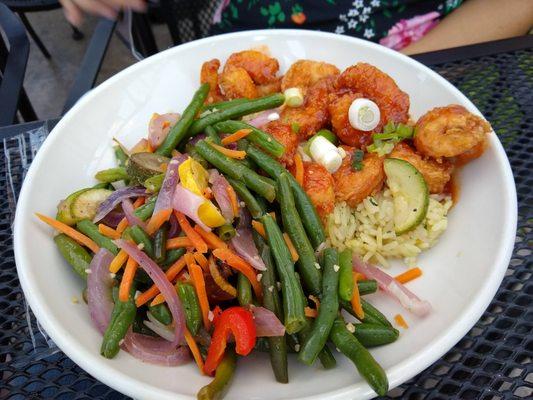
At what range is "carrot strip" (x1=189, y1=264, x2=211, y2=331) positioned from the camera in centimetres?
137

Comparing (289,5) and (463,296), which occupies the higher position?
(289,5)

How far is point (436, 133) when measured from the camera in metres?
1.76

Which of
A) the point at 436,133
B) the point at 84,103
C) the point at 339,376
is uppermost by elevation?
the point at 84,103

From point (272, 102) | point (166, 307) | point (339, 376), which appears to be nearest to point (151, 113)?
point (272, 102)

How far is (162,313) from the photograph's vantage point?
1.38m

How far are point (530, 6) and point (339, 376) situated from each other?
88.3 inches

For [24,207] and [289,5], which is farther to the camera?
[289,5]

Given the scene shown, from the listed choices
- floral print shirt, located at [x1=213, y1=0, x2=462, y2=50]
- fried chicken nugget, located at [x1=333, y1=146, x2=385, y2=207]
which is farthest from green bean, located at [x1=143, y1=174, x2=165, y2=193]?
floral print shirt, located at [x1=213, y1=0, x2=462, y2=50]

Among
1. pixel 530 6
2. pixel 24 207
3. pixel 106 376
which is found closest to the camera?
pixel 106 376

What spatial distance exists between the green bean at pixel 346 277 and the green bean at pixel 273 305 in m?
0.19

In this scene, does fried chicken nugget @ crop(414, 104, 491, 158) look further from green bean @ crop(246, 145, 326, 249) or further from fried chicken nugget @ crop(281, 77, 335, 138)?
green bean @ crop(246, 145, 326, 249)

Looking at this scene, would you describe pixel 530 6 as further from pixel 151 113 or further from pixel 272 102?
pixel 151 113

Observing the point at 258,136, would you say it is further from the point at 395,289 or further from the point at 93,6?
the point at 93,6

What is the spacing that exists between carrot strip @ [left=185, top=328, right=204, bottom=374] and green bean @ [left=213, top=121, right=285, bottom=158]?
69 cm
